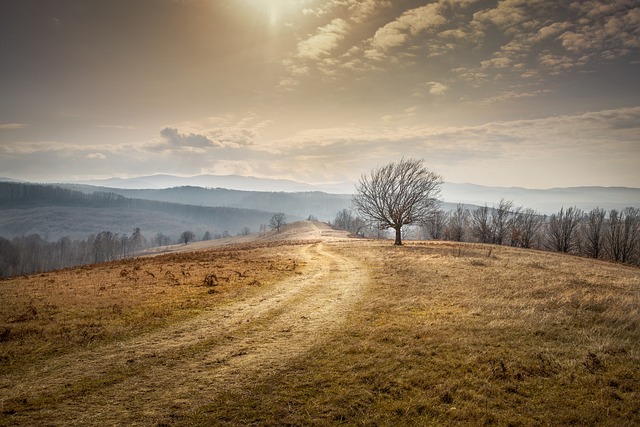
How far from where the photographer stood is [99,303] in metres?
15.0

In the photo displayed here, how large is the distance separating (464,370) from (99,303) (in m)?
16.3

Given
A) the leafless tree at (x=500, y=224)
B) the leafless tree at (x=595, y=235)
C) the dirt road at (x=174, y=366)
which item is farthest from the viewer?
the leafless tree at (x=500, y=224)

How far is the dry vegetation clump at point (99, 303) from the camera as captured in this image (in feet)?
34.5

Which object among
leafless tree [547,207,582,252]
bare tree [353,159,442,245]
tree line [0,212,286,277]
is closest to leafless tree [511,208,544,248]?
leafless tree [547,207,582,252]

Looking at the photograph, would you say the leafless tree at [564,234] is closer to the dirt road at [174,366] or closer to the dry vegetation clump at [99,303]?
the dry vegetation clump at [99,303]

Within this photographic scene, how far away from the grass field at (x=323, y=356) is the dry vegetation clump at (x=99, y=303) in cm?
10

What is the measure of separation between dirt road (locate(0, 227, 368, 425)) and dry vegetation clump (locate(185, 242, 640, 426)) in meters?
0.71

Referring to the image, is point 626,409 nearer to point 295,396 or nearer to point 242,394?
point 295,396

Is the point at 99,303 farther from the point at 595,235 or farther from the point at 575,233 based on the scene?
the point at 575,233

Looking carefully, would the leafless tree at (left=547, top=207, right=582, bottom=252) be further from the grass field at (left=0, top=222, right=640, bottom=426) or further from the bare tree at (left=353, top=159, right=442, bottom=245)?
the grass field at (left=0, top=222, right=640, bottom=426)

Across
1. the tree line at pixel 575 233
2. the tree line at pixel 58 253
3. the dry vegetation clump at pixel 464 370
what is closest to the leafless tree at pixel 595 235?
the tree line at pixel 575 233

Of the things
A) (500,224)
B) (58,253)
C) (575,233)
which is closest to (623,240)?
(575,233)

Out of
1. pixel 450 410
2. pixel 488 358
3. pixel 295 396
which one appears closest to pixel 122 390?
pixel 295 396

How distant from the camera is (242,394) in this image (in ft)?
24.9
